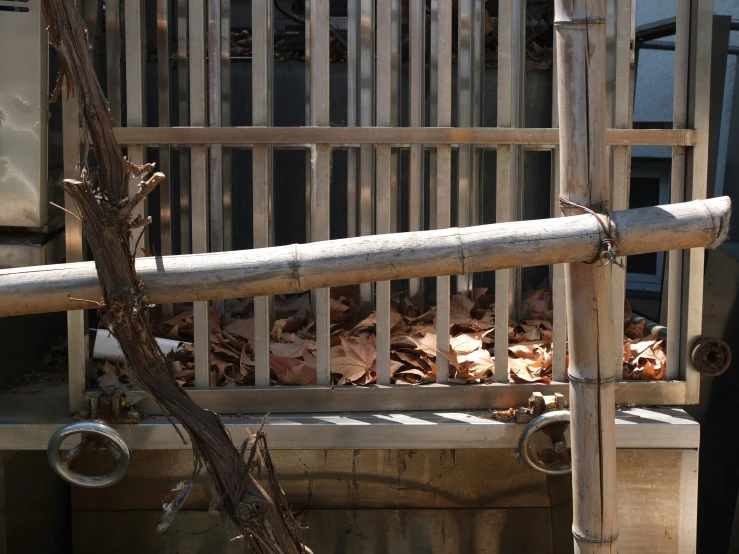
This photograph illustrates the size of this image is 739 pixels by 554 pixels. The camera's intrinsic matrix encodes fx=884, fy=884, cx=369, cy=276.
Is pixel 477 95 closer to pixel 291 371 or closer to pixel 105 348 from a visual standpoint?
pixel 291 371

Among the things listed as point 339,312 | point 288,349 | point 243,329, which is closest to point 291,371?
point 288,349

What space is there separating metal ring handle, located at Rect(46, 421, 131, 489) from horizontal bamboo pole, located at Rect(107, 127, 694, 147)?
2.76ft

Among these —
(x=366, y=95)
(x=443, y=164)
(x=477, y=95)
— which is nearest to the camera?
(x=443, y=164)

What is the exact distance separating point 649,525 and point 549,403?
51cm

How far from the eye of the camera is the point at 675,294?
9.07 feet

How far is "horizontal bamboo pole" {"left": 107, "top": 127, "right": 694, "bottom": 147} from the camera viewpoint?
8.56ft

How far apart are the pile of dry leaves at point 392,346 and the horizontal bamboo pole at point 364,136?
2.18 feet

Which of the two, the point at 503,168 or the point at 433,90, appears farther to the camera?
the point at 433,90

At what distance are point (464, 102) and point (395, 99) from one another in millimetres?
380

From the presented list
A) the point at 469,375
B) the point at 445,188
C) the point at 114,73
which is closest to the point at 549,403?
the point at 469,375

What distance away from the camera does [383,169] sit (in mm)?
2662

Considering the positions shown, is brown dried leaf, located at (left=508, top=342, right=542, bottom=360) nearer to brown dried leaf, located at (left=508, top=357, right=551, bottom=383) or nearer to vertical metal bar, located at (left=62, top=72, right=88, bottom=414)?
brown dried leaf, located at (left=508, top=357, right=551, bottom=383)

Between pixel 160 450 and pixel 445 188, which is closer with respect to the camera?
pixel 445 188

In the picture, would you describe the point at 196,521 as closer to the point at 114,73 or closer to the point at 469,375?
the point at 469,375
